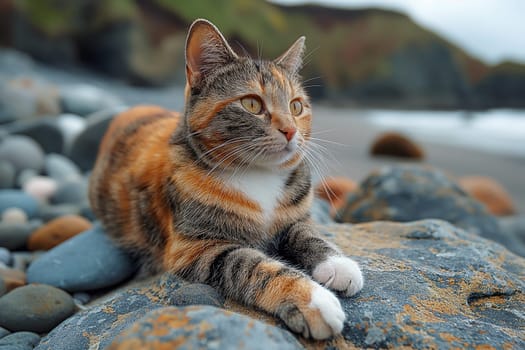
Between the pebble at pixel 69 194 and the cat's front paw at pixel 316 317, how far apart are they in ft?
13.2

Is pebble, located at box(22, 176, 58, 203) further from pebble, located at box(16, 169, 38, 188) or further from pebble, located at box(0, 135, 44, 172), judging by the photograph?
pebble, located at box(0, 135, 44, 172)

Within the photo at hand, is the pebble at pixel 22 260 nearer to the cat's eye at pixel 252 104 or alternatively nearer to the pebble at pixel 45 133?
the cat's eye at pixel 252 104

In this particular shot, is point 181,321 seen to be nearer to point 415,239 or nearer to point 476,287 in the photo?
point 476,287

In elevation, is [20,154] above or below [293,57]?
below

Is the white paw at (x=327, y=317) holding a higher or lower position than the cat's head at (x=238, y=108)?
lower

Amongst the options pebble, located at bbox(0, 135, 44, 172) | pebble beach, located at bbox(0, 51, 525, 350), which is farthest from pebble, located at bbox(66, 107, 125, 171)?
pebble, located at bbox(0, 135, 44, 172)

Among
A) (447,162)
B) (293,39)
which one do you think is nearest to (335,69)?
(293,39)

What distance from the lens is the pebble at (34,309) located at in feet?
8.89

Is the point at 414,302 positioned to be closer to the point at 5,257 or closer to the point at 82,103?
the point at 5,257

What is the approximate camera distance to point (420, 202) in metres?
4.59

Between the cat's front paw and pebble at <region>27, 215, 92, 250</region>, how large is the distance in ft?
8.54

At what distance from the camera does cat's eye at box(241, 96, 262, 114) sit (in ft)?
8.73

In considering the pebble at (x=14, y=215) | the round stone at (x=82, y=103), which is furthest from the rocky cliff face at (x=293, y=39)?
the pebble at (x=14, y=215)

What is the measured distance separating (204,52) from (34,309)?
1.79m
